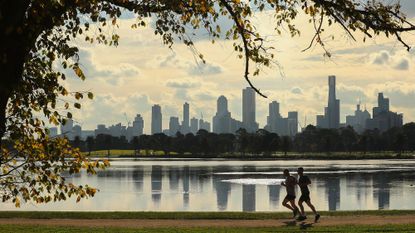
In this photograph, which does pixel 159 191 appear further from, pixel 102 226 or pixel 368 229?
pixel 368 229

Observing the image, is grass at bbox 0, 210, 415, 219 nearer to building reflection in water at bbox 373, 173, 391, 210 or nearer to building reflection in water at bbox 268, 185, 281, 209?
building reflection in water at bbox 373, 173, 391, 210

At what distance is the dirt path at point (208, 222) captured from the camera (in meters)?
23.7

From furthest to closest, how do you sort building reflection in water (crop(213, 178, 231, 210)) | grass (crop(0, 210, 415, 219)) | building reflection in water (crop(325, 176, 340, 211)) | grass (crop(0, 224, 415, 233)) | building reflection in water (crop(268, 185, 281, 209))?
building reflection in water (crop(268, 185, 281, 209)) < building reflection in water (crop(213, 178, 231, 210)) < building reflection in water (crop(325, 176, 340, 211)) < grass (crop(0, 210, 415, 219)) < grass (crop(0, 224, 415, 233))

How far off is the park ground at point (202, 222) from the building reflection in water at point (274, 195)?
1571 cm

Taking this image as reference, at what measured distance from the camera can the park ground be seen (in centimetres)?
2170

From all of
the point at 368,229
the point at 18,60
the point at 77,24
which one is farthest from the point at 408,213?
the point at 18,60

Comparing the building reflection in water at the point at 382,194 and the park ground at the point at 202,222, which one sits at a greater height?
the park ground at the point at 202,222

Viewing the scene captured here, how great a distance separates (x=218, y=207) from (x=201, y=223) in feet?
58.7

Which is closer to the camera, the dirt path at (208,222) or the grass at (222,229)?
the grass at (222,229)

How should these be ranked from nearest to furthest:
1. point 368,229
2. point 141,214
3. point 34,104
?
1. point 34,104
2. point 368,229
3. point 141,214

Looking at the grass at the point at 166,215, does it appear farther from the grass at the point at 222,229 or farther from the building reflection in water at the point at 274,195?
the building reflection in water at the point at 274,195

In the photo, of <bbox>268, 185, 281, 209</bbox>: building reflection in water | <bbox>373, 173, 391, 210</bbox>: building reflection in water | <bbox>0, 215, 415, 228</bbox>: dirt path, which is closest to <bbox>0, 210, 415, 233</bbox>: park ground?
<bbox>0, 215, 415, 228</bbox>: dirt path

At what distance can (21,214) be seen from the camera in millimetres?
28484

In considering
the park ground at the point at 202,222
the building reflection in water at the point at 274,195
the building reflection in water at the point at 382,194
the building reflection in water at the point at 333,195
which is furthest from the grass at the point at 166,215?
the building reflection in water at the point at 274,195
